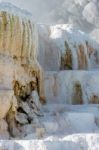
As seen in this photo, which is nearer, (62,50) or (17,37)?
(17,37)

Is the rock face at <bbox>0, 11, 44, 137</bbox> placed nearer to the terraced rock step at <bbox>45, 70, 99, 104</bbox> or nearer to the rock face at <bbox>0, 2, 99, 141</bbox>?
the rock face at <bbox>0, 2, 99, 141</bbox>

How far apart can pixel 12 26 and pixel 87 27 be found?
55.2 ft

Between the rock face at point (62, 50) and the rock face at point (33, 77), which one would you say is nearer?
the rock face at point (33, 77)

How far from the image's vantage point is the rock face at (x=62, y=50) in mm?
18328

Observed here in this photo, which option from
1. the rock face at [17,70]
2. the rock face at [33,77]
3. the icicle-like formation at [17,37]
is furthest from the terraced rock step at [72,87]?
the icicle-like formation at [17,37]

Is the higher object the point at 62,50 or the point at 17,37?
the point at 17,37

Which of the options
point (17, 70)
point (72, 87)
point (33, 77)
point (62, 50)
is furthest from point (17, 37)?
point (62, 50)

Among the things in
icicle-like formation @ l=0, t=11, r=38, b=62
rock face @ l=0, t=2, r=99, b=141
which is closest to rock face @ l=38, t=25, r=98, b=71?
rock face @ l=0, t=2, r=99, b=141

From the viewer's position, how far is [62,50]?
1850 cm

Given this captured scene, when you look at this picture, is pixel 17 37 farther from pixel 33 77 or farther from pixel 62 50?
pixel 62 50

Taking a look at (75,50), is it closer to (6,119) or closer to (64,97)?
(64,97)

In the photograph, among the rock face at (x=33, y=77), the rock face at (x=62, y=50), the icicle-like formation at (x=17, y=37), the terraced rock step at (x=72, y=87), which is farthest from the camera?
the rock face at (x=62, y=50)

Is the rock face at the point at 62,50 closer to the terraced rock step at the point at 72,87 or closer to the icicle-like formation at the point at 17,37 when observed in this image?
the terraced rock step at the point at 72,87

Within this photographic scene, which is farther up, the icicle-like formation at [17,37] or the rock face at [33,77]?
the icicle-like formation at [17,37]
